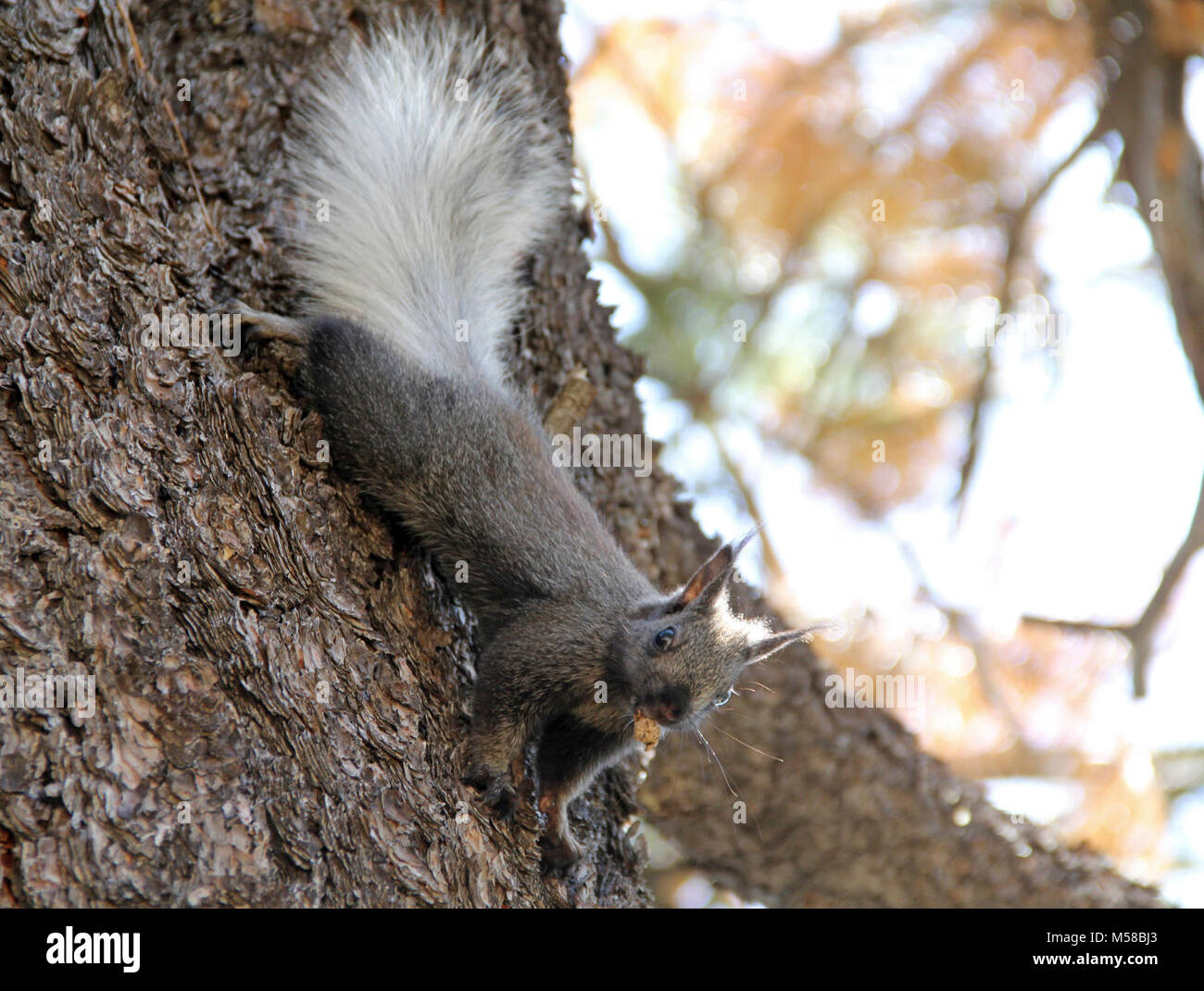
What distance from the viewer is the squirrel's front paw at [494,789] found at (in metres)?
3.11

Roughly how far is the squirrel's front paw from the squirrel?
1cm

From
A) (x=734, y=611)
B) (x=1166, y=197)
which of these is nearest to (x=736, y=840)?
(x=734, y=611)

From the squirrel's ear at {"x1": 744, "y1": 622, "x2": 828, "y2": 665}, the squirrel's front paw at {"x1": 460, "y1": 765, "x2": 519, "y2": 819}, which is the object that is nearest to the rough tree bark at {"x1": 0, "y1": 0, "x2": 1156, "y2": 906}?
the squirrel's front paw at {"x1": 460, "y1": 765, "x2": 519, "y2": 819}

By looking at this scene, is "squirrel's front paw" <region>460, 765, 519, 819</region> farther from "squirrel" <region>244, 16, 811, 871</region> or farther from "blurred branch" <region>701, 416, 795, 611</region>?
"blurred branch" <region>701, 416, 795, 611</region>

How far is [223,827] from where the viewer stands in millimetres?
2393

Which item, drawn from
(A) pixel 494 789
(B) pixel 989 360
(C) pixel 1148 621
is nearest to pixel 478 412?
(A) pixel 494 789

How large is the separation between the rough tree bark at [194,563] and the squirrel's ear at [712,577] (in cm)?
75

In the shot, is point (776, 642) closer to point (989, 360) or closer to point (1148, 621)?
point (1148, 621)

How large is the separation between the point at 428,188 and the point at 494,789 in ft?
7.47

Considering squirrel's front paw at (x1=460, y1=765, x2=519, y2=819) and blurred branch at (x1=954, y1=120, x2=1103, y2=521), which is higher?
blurred branch at (x1=954, y1=120, x2=1103, y2=521)

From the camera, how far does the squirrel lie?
3498 millimetres

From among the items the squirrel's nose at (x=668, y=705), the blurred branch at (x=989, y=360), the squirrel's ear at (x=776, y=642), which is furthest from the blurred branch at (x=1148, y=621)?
the squirrel's nose at (x=668, y=705)

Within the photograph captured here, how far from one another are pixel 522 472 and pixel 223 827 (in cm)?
171

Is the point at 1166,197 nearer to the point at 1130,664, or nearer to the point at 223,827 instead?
the point at 1130,664
